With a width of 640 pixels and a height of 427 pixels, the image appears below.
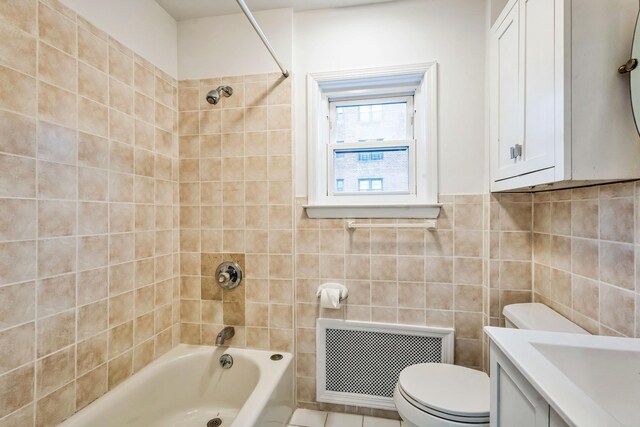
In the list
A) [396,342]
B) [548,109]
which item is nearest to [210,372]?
[396,342]

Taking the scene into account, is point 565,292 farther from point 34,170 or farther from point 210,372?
point 34,170

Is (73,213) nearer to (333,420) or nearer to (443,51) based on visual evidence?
(333,420)

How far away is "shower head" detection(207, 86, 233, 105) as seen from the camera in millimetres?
1597

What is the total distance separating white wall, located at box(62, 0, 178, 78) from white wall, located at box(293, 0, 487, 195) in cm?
93

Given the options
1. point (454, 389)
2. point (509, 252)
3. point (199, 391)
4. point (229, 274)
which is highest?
point (509, 252)

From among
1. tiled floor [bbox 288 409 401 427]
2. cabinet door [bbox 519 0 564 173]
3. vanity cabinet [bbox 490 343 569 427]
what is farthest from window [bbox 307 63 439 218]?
tiled floor [bbox 288 409 401 427]

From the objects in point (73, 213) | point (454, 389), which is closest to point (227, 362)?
point (73, 213)

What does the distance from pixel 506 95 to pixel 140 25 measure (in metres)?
1.93

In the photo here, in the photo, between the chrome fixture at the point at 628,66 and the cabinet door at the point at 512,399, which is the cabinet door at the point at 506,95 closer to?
the chrome fixture at the point at 628,66

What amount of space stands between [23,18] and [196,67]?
88cm

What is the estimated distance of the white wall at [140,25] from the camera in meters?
1.33

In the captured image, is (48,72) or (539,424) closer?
(539,424)

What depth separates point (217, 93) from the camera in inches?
63.2

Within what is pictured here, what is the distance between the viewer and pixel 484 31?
5.18 ft
